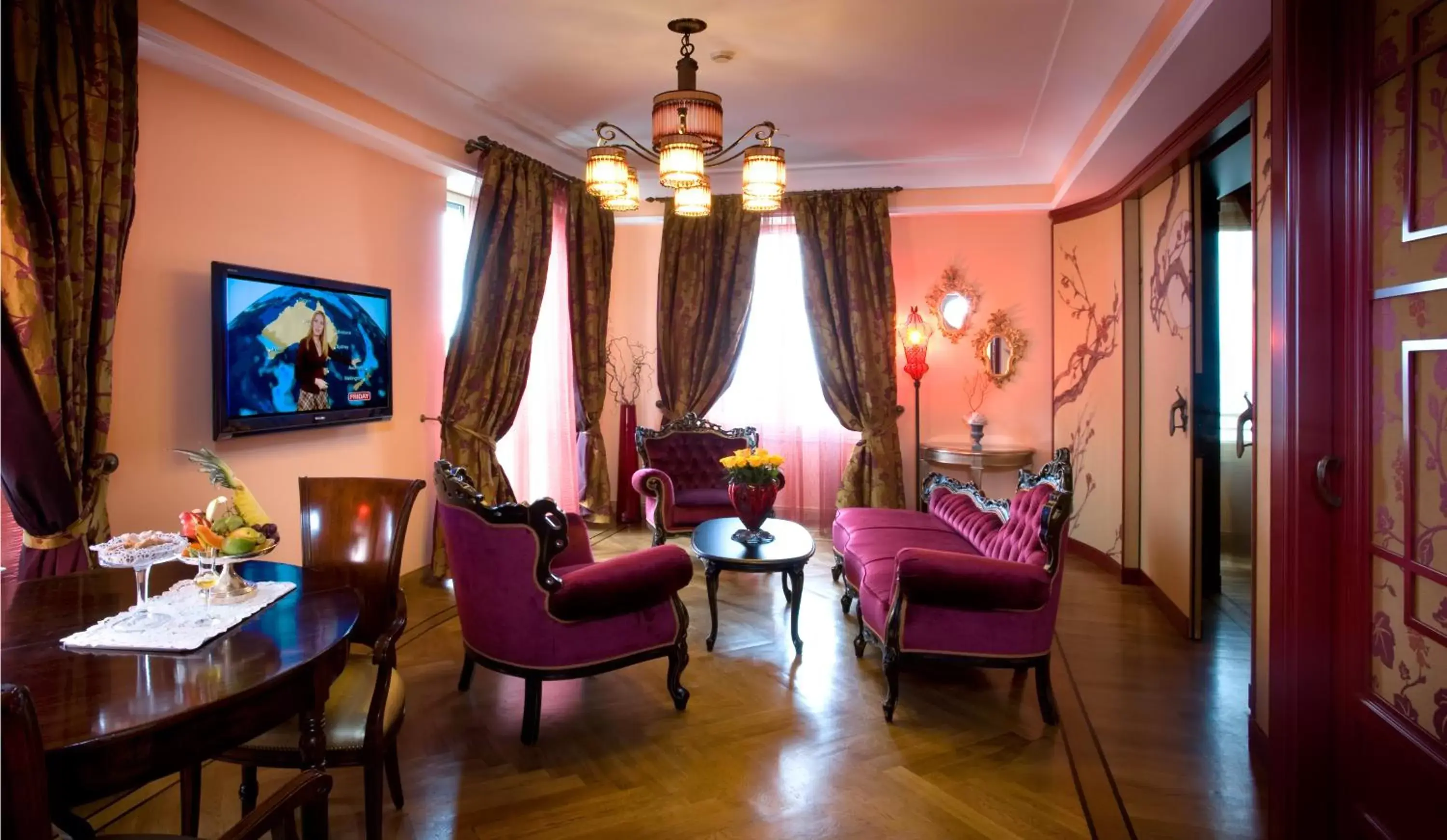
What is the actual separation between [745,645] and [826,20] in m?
2.89

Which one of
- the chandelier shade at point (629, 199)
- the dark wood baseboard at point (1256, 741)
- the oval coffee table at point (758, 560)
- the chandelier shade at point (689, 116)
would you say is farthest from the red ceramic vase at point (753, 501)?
the dark wood baseboard at point (1256, 741)

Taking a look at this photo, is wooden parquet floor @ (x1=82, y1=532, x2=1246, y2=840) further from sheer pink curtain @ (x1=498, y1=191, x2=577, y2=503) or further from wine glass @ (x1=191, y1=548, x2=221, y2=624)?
sheer pink curtain @ (x1=498, y1=191, x2=577, y2=503)

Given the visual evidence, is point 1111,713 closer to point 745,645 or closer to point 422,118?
point 745,645

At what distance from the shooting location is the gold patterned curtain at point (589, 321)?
5.82 m

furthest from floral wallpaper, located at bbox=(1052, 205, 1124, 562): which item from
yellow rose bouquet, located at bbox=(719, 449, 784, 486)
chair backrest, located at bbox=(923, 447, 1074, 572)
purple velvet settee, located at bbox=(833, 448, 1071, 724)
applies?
yellow rose bouquet, located at bbox=(719, 449, 784, 486)

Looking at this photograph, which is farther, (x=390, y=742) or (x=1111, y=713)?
(x=1111, y=713)

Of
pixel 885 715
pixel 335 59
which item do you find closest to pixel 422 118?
pixel 335 59

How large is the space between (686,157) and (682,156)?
0.02m

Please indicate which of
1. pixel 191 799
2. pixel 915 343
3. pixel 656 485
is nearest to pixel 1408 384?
pixel 191 799

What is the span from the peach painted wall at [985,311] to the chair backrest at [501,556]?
3.94 meters

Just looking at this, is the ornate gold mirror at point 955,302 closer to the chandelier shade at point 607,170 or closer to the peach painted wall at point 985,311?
the peach painted wall at point 985,311

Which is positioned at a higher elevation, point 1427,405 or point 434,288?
point 434,288

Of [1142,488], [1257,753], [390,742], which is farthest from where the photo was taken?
[1142,488]

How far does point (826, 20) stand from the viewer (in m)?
3.47
